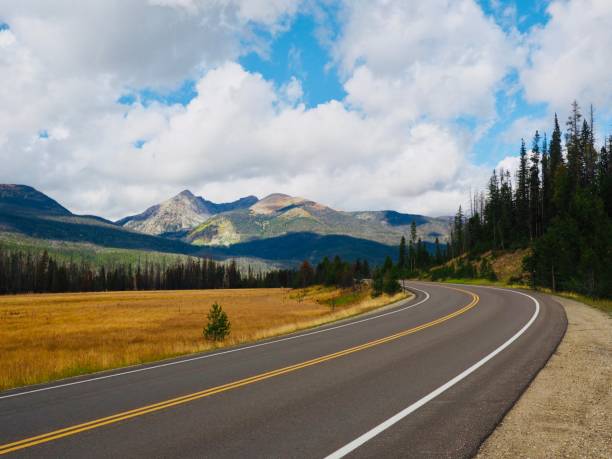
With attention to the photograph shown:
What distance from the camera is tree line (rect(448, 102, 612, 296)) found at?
3294 cm

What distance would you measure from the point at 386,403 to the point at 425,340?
7.36 meters

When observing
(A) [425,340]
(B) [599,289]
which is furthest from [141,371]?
(B) [599,289]

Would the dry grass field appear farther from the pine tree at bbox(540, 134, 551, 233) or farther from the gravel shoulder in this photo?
the pine tree at bbox(540, 134, 551, 233)

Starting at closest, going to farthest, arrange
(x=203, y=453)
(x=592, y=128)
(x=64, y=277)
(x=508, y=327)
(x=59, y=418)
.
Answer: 1. (x=203, y=453)
2. (x=59, y=418)
3. (x=508, y=327)
4. (x=592, y=128)
5. (x=64, y=277)

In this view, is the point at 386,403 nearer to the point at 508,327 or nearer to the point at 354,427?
the point at 354,427

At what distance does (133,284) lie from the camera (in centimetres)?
15000

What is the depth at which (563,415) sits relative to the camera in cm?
688

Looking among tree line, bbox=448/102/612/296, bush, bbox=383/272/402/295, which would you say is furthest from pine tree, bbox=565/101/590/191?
bush, bbox=383/272/402/295

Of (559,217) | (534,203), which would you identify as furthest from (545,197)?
(559,217)

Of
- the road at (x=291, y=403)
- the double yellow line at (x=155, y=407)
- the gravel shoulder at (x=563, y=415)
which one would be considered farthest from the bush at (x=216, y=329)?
the gravel shoulder at (x=563, y=415)

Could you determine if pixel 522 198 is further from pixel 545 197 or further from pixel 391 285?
pixel 391 285

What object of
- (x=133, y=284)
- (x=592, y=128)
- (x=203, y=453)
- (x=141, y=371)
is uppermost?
(x=592, y=128)

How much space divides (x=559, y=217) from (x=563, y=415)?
57.8 metres

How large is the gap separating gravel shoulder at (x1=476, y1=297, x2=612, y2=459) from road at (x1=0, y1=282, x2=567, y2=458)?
0.29m
